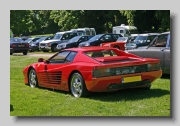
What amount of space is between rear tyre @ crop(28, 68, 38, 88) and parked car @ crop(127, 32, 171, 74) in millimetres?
2676

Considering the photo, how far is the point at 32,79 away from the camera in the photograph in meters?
9.00

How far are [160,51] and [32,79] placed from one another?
3014 mm

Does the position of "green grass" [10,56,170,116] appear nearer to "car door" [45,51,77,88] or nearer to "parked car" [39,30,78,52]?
"car door" [45,51,77,88]

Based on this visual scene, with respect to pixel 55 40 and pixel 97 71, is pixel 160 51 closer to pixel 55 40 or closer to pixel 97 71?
pixel 97 71

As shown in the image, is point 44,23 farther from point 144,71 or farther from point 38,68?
point 144,71

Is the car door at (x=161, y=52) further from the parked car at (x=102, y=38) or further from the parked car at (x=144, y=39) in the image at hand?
the parked car at (x=102, y=38)

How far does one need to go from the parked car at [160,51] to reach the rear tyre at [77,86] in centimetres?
223

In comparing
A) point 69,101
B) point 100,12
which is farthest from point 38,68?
point 100,12

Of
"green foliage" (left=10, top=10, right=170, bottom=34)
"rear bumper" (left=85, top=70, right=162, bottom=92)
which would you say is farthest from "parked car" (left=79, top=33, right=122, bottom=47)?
"rear bumper" (left=85, top=70, right=162, bottom=92)

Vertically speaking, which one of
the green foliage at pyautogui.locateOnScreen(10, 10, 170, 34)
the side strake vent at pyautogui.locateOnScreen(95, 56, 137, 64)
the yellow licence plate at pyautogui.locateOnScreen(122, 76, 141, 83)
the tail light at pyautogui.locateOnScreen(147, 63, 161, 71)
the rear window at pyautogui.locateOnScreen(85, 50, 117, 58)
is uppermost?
the green foliage at pyautogui.locateOnScreen(10, 10, 170, 34)

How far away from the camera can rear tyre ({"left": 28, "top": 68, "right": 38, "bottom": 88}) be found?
8.89 meters

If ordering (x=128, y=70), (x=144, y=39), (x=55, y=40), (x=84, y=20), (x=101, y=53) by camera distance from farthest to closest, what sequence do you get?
(x=55, y=40) → (x=144, y=39) → (x=84, y=20) → (x=101, y=53) → (x=128, y=70)

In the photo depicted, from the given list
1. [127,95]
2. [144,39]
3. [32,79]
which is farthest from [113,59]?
[144,39]

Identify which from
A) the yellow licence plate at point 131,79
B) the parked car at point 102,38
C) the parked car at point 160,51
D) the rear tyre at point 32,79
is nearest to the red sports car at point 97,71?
the yellow licence plate at point 131,79
